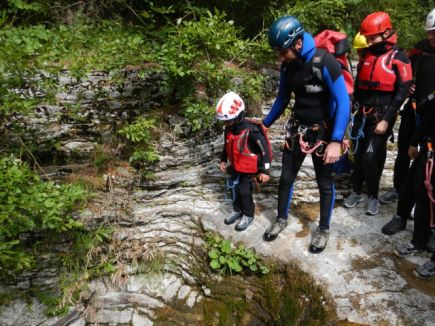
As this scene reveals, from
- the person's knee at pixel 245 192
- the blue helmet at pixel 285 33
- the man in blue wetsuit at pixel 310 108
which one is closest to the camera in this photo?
the blue helmet at pixel 285 33

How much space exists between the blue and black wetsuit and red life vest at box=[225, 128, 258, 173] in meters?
0.37

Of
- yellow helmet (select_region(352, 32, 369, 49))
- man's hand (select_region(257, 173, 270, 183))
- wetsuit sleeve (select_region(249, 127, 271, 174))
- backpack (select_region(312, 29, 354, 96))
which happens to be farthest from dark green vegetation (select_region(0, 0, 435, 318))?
yellow helmet (select_region(352, 32, 369, 49))

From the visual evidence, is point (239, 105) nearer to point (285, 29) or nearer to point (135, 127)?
point (285, 29)

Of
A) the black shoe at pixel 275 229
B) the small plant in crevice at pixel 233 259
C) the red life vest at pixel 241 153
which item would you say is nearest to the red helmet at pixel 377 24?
the red life vest at pixel 241 153

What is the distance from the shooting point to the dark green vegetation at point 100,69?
4355 mm

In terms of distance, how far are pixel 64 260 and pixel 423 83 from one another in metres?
5.33

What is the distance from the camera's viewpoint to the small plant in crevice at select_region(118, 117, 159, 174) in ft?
19.5

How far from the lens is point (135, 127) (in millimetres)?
5969

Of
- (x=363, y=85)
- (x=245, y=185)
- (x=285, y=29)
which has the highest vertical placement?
(x=285, y=29)

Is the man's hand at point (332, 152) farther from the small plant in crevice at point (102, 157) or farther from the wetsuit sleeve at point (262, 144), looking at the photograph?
Answer: the small plant in crevice at point (102, 157)

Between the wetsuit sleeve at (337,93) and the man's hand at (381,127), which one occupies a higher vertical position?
the wetsuit sleeve at (337,93)

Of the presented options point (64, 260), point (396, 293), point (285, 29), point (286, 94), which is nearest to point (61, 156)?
point (64, 260)

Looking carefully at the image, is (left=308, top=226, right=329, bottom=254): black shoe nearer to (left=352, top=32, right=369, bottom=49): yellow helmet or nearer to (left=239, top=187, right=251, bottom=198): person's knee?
(left=239, top=187, right=251, bottom=198): person's knee

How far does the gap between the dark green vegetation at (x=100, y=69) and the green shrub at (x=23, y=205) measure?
0.05 ft
